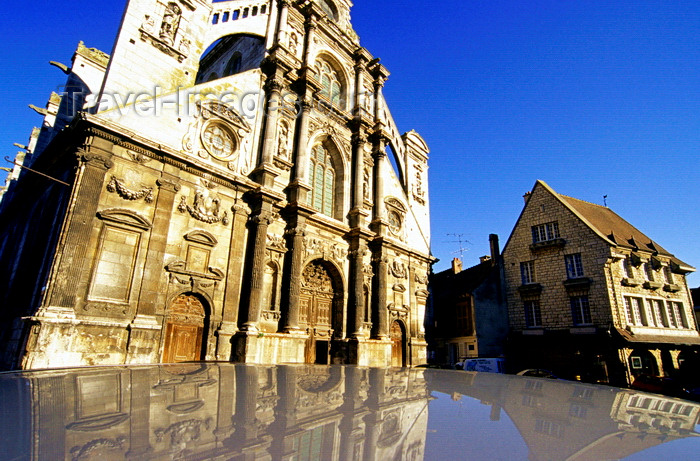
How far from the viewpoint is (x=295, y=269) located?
1395cm

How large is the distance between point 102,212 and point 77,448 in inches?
396

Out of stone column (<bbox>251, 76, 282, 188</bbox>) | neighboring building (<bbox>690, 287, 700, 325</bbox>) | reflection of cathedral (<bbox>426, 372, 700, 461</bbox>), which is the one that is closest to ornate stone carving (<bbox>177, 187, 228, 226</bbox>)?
stone column (<bbox>251, 76, 282, 188</bbox>)

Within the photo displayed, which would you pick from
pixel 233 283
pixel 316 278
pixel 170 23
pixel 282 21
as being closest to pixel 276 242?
pixel 233 283

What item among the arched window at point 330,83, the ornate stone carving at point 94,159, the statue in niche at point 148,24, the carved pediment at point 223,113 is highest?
the arched window at point 330,83

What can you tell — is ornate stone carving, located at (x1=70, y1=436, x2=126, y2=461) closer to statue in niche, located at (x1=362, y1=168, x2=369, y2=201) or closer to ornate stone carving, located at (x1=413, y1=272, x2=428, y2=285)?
statue in niche, located at (x1=362, y1=168, x2=369, y2=201)

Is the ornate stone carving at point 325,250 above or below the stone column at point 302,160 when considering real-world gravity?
below

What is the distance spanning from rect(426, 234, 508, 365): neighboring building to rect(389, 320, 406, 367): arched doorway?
2512mm

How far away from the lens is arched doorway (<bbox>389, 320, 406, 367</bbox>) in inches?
704

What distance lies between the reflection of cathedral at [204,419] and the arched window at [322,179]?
1407 cm

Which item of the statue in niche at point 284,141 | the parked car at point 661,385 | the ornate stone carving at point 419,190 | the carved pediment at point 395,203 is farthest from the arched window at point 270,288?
the parked car at point 661,385

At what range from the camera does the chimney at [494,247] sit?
968 inches

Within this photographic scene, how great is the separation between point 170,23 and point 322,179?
872 centimetres

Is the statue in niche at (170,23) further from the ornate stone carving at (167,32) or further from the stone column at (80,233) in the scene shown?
the stone column at (80,233)

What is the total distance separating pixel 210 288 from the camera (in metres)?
11.6
